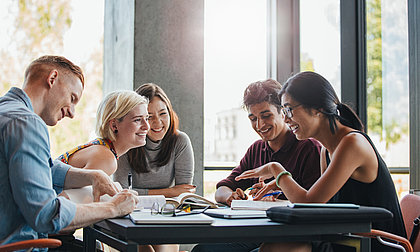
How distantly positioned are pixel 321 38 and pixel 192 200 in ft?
8.68

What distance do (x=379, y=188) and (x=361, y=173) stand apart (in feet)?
0.33

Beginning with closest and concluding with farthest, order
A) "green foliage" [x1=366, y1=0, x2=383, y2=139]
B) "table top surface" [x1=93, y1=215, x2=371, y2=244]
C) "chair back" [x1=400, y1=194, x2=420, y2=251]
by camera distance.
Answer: "table top surface" [x1=93, y1=215, x2=371, y2=244] < "chair back" [x1=400, y1=194, x2=420, y2=251] < "green foliage" [x1=366, y1=0, x2=383, y2=139]

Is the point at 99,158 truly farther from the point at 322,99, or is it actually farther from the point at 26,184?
the point at 322,99

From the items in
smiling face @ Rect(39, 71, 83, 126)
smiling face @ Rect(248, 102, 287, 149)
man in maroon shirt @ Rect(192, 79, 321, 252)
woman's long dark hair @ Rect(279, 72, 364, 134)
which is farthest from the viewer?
smiling face @ Rect(248, 102, 287, 149)

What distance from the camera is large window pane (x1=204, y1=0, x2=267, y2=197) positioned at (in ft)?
14.4

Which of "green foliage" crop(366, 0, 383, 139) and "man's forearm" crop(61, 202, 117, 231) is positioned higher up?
"green foliage" crop(366, 0, 383, 139)

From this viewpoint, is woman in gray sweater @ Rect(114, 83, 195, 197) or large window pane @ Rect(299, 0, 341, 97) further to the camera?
large window pane @ Rect(299, 0, 341, 97)

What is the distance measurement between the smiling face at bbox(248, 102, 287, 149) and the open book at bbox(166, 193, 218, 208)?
2.40 ft

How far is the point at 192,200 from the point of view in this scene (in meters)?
2.21

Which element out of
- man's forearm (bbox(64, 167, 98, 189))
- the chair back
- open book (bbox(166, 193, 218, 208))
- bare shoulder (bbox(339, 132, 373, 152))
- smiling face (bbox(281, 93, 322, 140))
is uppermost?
smiling face (bbox(281, 93, 322, 140))

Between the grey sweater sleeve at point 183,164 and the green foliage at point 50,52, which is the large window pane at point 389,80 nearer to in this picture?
the grey sweater sleeve at point 183,164

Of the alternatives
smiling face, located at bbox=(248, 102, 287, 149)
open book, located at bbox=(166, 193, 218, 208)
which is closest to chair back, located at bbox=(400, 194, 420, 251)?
smiling face, located at bbox=(248, 102, 287, 149)

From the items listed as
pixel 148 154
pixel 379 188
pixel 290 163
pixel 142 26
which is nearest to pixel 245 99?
pixel 290 163

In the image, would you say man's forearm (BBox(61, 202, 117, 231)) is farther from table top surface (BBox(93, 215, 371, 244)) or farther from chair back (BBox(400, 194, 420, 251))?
chair back (BBox(400, 194, 420, 251))
